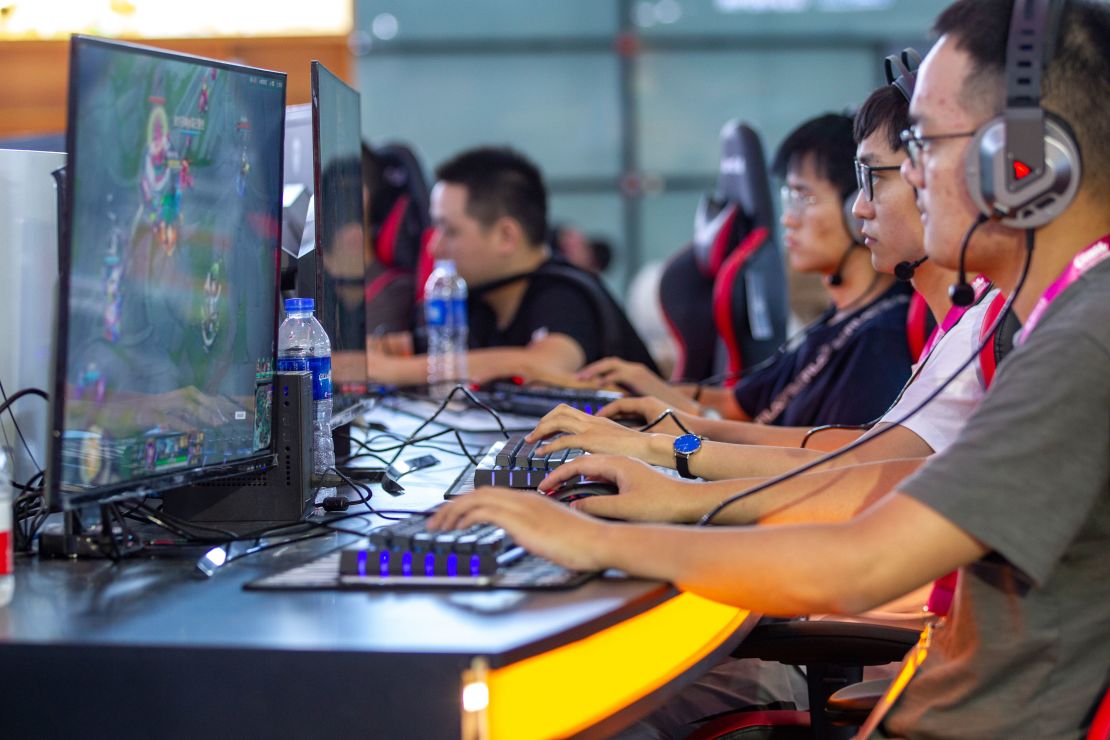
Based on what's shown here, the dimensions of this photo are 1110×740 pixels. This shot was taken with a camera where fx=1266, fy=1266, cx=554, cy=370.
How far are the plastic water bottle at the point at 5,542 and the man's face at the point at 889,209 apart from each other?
4.22 feet

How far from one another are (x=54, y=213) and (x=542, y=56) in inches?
260

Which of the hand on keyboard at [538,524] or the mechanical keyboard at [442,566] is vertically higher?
the hand on keyboard at [538,524]

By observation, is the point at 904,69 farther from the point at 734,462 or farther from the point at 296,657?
the point at 296,657

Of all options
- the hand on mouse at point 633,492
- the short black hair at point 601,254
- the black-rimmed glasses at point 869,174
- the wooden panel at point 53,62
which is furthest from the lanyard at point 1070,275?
the short black hair at point 601,254

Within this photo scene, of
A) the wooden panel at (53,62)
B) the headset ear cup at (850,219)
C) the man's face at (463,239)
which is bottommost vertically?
the headset ear cup at (850,219)

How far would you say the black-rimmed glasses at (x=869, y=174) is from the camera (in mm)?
1896

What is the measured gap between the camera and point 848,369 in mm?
2459

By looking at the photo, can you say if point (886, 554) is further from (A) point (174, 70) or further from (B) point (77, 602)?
(A) point (174, 70)

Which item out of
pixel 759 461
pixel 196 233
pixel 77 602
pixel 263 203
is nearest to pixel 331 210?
pixel 263 203

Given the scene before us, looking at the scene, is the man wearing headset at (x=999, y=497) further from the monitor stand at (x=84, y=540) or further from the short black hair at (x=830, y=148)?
the short black hair at (x=830, y=148)

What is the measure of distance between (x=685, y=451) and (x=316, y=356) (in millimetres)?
509

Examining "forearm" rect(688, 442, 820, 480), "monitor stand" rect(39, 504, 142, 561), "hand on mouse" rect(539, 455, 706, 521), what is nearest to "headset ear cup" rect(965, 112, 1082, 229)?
"hand on mouse" rect(539, 455, 706, 521)

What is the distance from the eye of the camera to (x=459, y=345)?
363cm

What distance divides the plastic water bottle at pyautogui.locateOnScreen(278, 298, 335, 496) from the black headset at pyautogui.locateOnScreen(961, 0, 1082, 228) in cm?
89
